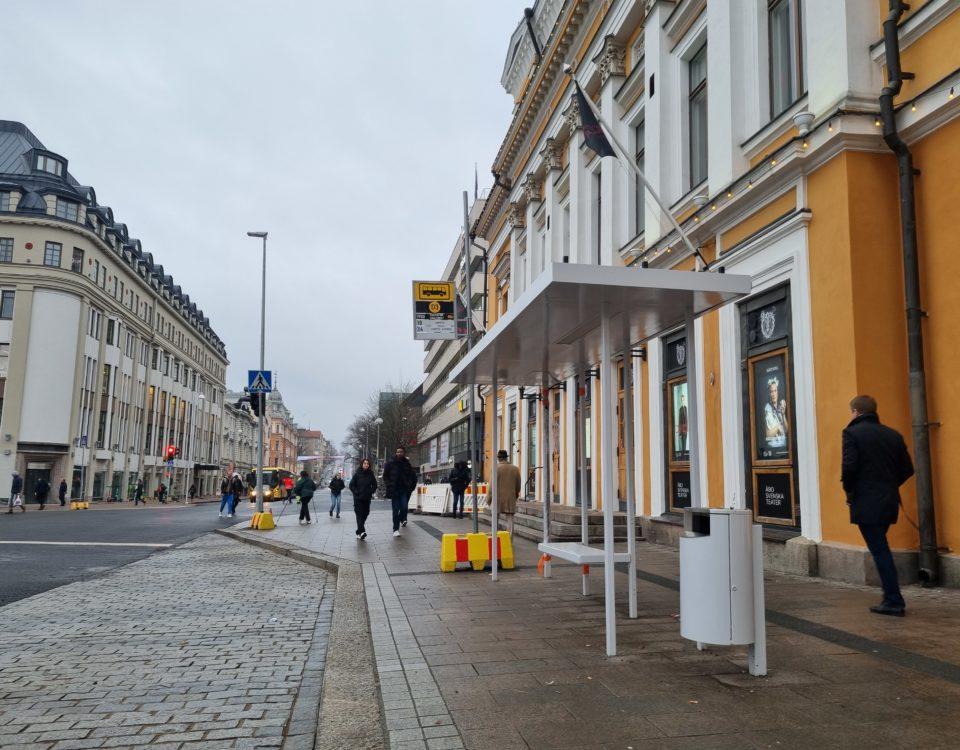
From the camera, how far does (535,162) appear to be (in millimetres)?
25688

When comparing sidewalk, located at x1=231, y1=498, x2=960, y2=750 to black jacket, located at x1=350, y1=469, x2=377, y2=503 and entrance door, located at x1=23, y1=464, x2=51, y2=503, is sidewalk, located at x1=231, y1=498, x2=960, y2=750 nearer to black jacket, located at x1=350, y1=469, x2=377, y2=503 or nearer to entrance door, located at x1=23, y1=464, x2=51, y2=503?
black jacket, located at x1=350, y1=469, x2=377, y2=503

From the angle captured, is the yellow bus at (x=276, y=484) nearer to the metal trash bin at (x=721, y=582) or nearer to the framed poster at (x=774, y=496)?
the framed poster at (x=774, y=496)

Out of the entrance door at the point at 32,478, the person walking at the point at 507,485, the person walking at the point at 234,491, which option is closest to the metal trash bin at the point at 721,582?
the person walking at the point at 507,485

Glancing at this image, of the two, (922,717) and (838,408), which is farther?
(838,408)

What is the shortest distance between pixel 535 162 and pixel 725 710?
77.0 ft

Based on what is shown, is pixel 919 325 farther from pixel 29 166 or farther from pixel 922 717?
pixel 29 166

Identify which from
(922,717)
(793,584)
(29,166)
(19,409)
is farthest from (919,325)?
(29,166)

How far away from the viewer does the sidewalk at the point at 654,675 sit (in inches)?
141

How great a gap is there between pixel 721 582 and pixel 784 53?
955 cm

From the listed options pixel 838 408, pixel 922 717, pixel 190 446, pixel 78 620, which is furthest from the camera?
pixel 190 446

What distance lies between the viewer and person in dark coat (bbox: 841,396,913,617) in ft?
21.0

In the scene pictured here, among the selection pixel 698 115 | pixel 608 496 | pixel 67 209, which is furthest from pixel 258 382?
pixel 67 209

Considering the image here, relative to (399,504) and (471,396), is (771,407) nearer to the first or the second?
(471,396)

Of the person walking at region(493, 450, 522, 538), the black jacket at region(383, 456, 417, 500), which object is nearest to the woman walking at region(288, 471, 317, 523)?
the black jacket at region(383, 456, 417, 500)
